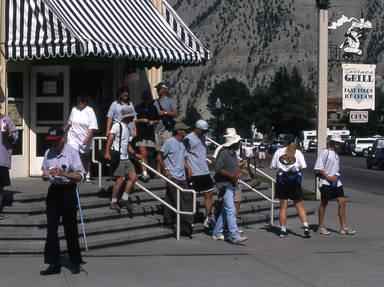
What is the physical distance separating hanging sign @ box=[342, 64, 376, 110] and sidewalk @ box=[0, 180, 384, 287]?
425 inches

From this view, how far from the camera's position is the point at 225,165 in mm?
13336

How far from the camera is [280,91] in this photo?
105062mm

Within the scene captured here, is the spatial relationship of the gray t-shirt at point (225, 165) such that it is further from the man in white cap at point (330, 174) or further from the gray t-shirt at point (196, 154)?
the man in white cap at point (330, 174)

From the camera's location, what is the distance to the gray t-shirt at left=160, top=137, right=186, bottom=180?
1366 cm

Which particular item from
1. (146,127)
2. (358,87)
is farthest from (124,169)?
(358,87)

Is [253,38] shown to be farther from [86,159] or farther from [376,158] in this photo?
[86,159]

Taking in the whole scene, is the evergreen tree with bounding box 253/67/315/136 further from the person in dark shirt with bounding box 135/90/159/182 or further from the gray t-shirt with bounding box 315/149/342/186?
the gray t-shirt with bounding box 315/149/342/186

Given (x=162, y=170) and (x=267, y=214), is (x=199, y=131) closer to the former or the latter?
(x=162, y=170)

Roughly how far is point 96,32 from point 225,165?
14.0ft

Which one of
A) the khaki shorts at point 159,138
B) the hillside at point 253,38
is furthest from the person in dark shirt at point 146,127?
the hillside at point 253,38

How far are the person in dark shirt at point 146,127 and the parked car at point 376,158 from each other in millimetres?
31527

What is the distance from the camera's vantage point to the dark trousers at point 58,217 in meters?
10.2

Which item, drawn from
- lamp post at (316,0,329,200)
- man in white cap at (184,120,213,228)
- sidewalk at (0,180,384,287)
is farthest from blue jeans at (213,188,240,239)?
lamp post at (316,0,329,200)

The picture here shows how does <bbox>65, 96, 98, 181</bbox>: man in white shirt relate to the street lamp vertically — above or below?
below
